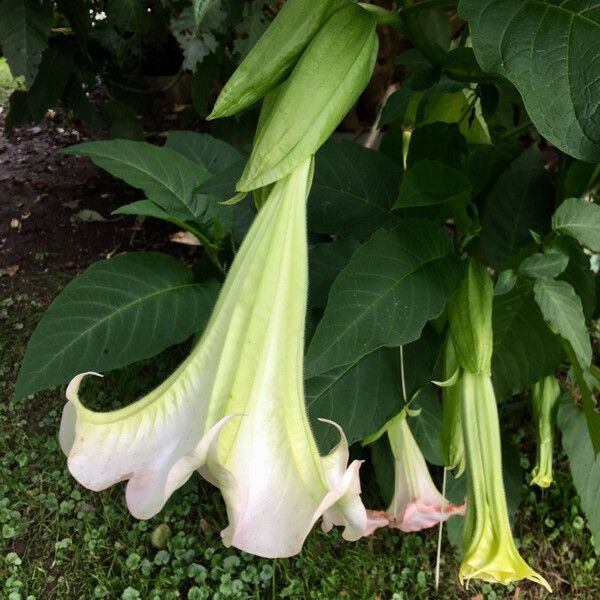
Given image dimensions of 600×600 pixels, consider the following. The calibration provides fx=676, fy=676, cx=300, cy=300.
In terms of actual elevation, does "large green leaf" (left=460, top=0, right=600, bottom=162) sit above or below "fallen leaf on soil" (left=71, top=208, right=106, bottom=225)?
above

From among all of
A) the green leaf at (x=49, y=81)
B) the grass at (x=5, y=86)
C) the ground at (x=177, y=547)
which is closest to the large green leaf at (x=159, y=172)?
the ground at (x=177, y=547)

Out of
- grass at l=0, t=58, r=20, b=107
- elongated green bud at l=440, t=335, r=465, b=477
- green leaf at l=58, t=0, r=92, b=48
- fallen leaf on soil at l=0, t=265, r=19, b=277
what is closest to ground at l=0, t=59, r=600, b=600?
fallen leaf on soil at l=0, t=265, r=19, b=277

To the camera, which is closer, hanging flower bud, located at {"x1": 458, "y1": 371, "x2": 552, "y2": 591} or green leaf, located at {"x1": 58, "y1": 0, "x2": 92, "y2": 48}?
hanging flower bud, located at {"x1": 458, "y1": 371, "x2": 552, "y2": 591}

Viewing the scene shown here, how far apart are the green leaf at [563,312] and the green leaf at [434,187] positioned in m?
0.12

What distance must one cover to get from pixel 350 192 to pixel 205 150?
41 cm

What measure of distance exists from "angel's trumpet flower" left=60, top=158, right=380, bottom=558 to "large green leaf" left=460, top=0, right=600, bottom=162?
170mm

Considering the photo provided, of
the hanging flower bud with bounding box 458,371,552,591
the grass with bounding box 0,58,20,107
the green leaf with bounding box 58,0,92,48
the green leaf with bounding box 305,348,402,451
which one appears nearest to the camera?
the hanging flower bud with bounding box 458,371,552,591

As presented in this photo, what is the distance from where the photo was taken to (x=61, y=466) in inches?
47.5

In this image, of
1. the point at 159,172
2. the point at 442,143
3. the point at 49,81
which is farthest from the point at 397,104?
the point at 49,81

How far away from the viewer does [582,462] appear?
95 cm

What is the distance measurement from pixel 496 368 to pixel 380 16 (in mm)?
521

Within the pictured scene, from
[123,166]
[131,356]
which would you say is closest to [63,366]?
[131,356]

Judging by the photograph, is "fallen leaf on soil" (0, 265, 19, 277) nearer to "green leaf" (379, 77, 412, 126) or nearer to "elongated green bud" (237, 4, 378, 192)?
"green leaf" (379, 77, 412, 126)

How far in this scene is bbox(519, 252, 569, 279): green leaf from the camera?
2.17 ft
